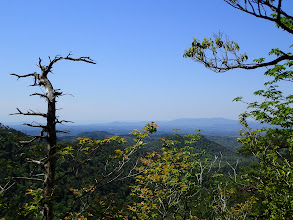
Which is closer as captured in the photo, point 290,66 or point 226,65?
point 226,65

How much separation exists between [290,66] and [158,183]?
7.32 m

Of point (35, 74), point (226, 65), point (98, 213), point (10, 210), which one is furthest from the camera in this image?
point (226, 65)

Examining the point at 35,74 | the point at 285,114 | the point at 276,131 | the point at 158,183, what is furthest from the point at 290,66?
the point at 35,74

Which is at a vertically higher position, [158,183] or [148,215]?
[158,183]

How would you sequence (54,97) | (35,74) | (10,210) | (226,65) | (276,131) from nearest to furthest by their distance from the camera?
(10,210), (54,97), (35,74), (226,65), (276,131)

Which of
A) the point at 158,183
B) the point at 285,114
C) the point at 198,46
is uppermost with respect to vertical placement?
the point at 198,46

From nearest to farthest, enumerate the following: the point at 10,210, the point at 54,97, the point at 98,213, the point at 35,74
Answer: the point at 10,210 → the point at 98,213 → the point at 54,97 → the point at 35,74

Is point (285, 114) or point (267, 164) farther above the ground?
point (285, 114)

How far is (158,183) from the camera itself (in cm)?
954

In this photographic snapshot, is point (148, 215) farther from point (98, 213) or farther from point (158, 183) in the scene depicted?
point (98, 213)

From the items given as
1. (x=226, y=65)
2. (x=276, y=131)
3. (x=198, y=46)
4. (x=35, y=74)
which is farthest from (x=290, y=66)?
(x=35, y=74)

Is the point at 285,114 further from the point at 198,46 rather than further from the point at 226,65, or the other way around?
the point at 198,46

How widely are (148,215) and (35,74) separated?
804 cm

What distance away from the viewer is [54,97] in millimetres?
5340
